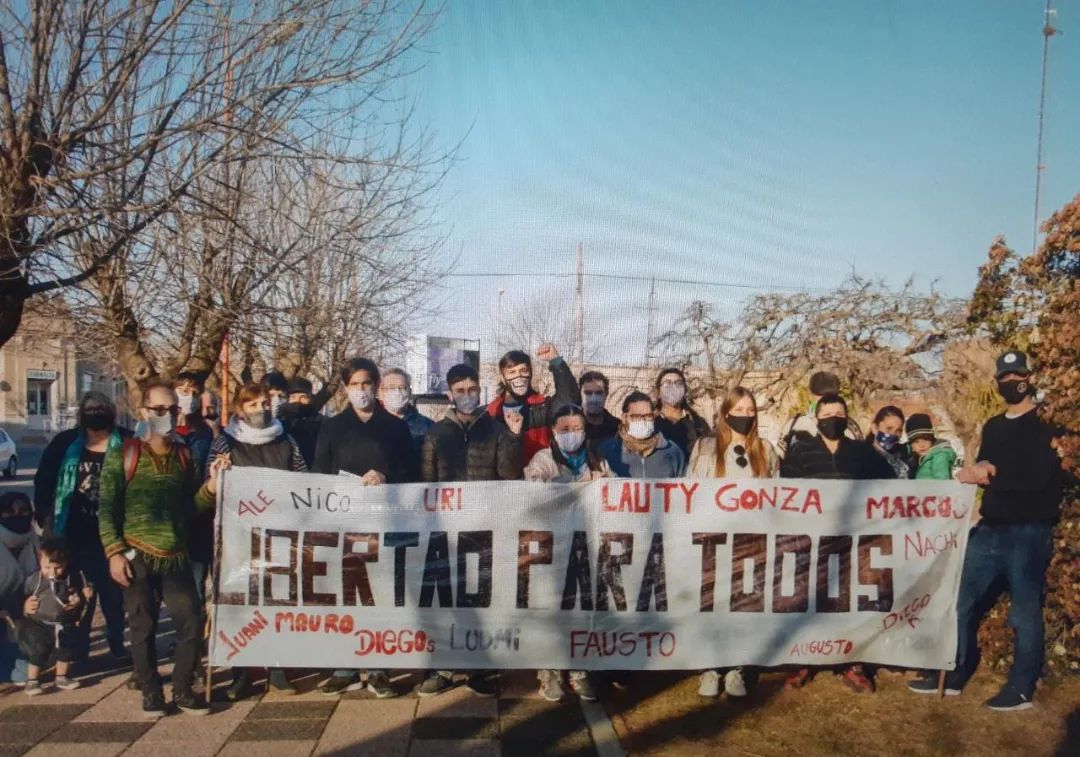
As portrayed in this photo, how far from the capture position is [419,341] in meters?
15.3

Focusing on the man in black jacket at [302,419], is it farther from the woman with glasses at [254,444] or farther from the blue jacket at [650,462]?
the blue jacket at [650,462]

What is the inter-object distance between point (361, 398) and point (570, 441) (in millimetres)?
1340

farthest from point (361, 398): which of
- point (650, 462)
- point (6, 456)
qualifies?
point (6, 456)

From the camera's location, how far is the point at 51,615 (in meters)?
5.75

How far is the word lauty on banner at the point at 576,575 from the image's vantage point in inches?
209

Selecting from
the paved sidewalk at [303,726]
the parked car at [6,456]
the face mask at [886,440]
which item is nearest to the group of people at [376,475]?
the paved sidewalk at [303,726]

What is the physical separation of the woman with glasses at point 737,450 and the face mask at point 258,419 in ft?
8.77

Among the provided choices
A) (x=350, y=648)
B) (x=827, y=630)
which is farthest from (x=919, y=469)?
(x=350, y=648)

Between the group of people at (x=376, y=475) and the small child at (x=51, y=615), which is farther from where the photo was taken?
the small child at (x=51, y=615)

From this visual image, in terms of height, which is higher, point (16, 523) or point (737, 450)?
point (737, 450)

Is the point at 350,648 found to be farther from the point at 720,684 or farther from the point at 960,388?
the point at 960,388

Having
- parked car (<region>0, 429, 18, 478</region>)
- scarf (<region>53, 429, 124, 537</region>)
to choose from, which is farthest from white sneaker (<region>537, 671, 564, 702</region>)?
parked car (<region>0, 429, 18, 478</region>)

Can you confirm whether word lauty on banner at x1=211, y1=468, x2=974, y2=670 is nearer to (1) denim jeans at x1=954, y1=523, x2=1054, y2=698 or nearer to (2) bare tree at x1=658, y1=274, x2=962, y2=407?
(1) denim jeans at x1=954, y1=523, x2=1054, y2=698

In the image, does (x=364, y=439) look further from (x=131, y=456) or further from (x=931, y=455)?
(x=931, y=455)
